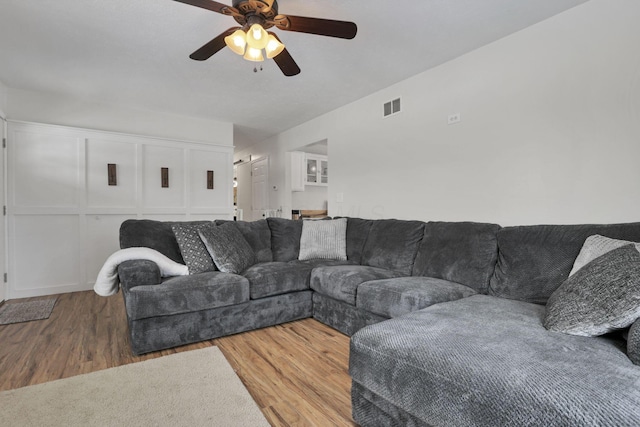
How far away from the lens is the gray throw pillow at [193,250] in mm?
2691

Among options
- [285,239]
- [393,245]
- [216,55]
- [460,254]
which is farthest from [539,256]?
[216,55]

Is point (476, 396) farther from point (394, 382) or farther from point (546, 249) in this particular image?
point (546, 249)

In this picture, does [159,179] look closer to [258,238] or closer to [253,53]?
[258,238]

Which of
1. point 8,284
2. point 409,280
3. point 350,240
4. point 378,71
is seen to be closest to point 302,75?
point 378,71

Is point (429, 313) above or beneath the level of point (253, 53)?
beneath

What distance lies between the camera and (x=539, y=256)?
2.05m

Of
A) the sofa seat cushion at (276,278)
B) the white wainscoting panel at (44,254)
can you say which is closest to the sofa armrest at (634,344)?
the sofa seat cushion at (276,278)

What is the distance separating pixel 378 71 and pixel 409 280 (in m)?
2.19

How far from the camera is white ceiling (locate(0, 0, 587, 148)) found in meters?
2.28

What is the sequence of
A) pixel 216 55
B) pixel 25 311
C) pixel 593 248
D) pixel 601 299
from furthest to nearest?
1. pixel 25 311
2. pixel 216 55
3. pixel 593 248
4. pixel 601 299

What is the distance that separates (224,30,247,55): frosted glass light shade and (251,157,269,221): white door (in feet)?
14.0

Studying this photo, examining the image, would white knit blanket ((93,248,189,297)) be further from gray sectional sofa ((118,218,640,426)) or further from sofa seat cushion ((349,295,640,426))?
sofa seat cushion ((349,295,640,426))

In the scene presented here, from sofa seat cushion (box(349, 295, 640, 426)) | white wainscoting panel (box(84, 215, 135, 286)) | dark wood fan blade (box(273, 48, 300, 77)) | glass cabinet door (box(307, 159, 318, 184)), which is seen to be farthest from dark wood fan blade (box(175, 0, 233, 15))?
glass cabinet door (box(307, 159, 318, 184))

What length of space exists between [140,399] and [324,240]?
84.6 inches
